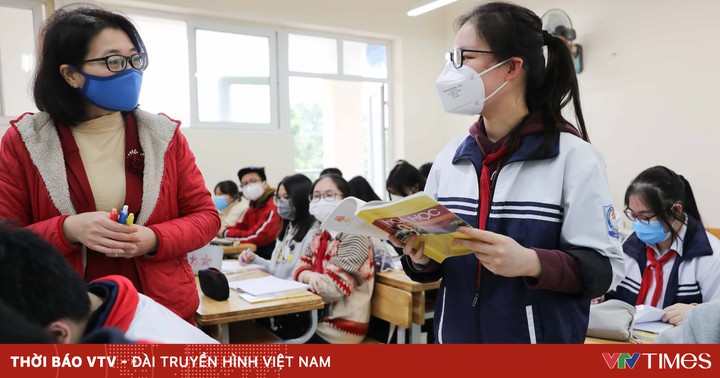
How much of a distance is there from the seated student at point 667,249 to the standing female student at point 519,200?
127cm

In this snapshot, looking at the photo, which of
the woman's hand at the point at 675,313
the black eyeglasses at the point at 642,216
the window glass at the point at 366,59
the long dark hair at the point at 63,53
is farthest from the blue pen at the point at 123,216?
the window glass at the point at 366,59

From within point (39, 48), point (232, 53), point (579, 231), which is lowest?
point (579, 231)

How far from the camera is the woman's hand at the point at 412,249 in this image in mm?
1114

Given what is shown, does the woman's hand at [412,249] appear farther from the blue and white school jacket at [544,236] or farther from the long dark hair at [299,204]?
the long dark hair at [299,204]

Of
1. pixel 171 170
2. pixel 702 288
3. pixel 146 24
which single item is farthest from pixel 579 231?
pixel 146 24

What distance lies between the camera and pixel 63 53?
1.38m

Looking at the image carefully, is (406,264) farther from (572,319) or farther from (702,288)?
(702,288)

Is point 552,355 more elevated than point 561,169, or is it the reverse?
point 561,169

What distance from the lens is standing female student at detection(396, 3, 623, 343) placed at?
999 mm

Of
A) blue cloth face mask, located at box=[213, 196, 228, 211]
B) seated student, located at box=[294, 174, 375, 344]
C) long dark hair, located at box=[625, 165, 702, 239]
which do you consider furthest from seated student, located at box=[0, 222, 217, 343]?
blue cloth face mask, located at box=[213, 196, 228, 211]

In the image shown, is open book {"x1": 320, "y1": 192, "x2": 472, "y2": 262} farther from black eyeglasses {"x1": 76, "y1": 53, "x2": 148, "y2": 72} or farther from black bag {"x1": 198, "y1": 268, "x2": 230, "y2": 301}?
black bag {"x1": 198, "y1": 268, "x2": 230, "y2": 301}

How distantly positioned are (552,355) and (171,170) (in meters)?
1.09

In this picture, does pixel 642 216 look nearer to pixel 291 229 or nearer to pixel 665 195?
pixel 665 195

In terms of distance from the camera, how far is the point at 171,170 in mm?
1451
